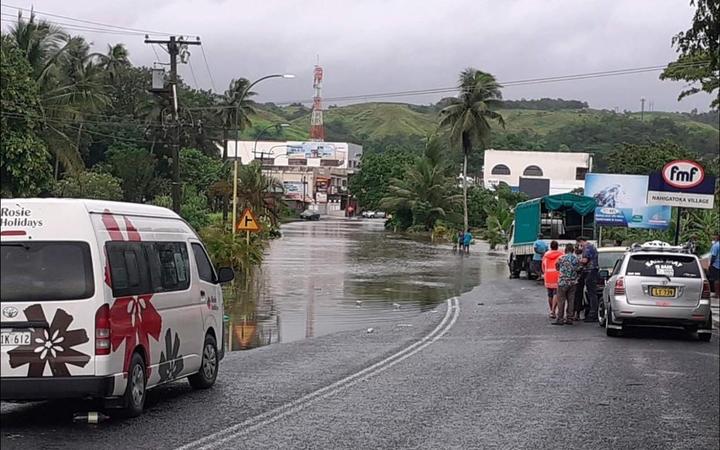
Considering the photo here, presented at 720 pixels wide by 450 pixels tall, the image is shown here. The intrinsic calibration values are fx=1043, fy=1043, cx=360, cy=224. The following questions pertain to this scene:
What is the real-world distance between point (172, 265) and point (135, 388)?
158cm

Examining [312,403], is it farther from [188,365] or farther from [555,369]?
[555,369]

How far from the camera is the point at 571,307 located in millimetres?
21656

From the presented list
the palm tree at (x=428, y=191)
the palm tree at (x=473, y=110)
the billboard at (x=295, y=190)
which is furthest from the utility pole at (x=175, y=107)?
the billboard at (x=295, y=190)

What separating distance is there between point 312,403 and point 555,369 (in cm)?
470

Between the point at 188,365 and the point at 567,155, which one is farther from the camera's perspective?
the point at 567,155

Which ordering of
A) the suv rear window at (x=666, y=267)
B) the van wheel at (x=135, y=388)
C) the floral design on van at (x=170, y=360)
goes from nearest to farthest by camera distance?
the van wheel at (x=135, y=388) → the floral design on van at (x=170, y=360) → the suv rear window at (x=666, y=267)

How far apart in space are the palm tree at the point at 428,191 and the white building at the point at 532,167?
21.1m

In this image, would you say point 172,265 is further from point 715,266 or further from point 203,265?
point 715,266

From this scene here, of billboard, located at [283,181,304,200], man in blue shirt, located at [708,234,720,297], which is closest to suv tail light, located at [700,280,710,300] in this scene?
man in blue shirt, located at [708,234,720,297]

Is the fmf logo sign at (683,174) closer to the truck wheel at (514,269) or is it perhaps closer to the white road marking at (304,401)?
the truck wheel at (514,269)

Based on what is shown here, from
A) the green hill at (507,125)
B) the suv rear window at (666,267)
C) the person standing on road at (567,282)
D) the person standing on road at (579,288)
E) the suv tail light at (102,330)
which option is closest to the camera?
the suv tail light at (102,330)

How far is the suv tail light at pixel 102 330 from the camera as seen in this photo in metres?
9.12

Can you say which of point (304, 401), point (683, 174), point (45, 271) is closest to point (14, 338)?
point (45, 271)

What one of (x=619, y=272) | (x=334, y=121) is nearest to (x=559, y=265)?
(x=619, y=272)
